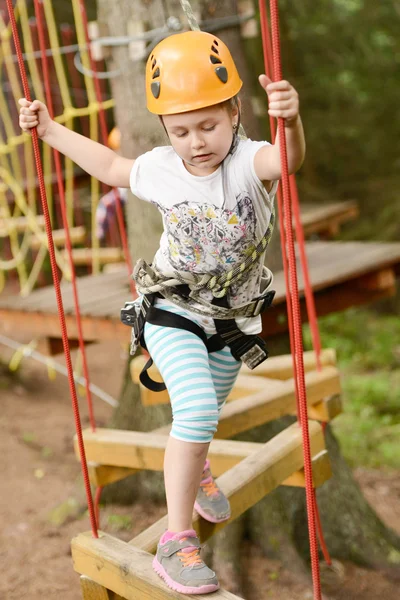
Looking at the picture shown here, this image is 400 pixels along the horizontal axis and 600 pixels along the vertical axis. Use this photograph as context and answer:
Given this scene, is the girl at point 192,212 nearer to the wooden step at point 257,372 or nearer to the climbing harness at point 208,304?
the climbing harness at point 208,304

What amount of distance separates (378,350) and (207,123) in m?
5.42

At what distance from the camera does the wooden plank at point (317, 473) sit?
2.21 m

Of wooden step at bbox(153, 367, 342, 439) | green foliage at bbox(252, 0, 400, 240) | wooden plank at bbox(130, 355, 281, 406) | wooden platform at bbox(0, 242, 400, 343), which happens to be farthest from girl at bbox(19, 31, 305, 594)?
green foliage at bbox(252, 0, 400, 240)

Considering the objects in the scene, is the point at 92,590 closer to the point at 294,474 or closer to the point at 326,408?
the point at 294,474

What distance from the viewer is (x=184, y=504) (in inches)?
64.0

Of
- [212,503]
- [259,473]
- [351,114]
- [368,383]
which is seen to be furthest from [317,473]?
[351,114]

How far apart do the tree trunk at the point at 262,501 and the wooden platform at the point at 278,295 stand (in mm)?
242

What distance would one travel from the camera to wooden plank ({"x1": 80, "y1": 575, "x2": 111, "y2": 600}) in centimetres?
176

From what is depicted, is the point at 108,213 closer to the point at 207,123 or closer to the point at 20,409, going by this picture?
the point at 20,409

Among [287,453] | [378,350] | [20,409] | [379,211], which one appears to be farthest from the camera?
[379,211]

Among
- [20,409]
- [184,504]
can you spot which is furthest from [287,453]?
[20,409]

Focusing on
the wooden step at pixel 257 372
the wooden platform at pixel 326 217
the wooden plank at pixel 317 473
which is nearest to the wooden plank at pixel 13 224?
the wooden platform at pixel 326 217

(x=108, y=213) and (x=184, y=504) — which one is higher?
(x=184, y=504)

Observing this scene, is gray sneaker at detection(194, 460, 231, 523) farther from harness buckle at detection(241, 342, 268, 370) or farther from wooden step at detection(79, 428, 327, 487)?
harness buckle at detection(241, 342, 268, 370)
